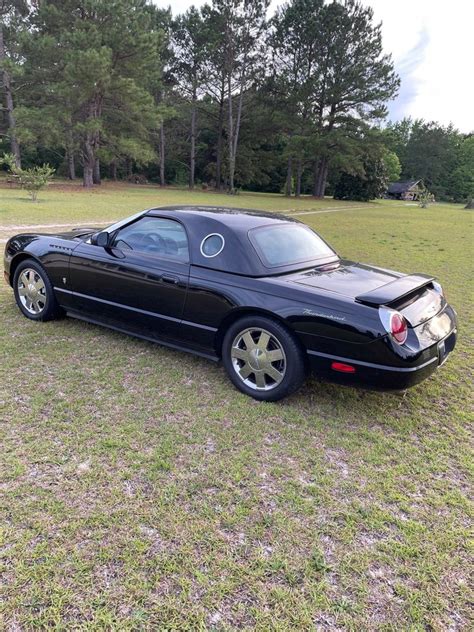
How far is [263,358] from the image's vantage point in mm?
3164

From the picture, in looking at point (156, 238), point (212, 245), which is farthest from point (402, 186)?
point (212, 245)

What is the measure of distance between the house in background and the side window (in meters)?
80.3

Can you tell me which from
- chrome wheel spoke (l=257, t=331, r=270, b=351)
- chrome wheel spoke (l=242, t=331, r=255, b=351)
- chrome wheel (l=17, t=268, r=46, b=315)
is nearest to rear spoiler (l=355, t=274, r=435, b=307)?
chrome wheel spoke (l=257, t=331, r=270, b=351)

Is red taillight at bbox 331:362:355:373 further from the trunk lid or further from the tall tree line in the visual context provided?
the tall tree line

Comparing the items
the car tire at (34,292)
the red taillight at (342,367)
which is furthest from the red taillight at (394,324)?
the car tire at (34,292)

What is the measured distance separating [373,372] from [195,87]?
43.1 metres

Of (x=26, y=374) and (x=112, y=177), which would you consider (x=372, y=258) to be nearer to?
(x=26, y=374)

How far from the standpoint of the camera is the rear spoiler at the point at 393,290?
2876 mm

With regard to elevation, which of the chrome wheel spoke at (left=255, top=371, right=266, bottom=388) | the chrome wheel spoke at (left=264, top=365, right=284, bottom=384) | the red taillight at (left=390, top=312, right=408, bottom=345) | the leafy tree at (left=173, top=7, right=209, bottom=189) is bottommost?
the chrome wheel spoke at (left=255, top=371, right=266, bottom=388)

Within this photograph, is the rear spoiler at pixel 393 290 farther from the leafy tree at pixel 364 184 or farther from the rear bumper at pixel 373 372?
the leafy tree at pixel 364 184

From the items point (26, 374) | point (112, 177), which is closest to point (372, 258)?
point (26, 374)

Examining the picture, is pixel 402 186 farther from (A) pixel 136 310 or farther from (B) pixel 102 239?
(A) pixel 136 310

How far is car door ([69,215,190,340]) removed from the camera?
11.7 feet

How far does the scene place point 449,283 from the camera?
7.62 m
